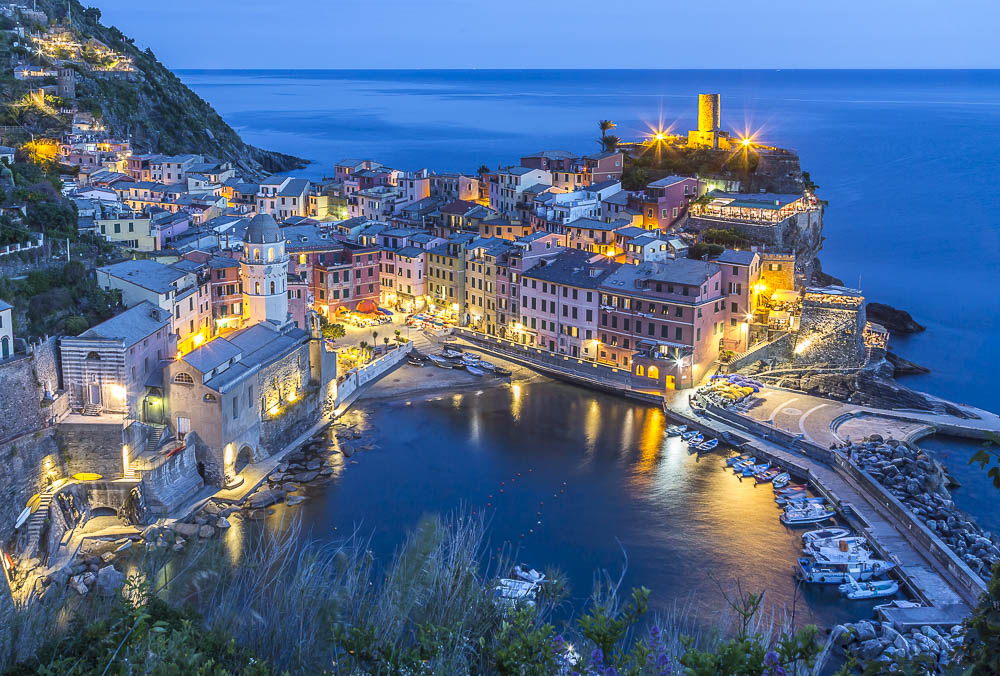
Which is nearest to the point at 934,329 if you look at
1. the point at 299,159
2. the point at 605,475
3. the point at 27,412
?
the point at 605,475

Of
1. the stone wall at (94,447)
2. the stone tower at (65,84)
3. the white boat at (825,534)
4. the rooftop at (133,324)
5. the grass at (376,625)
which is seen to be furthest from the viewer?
the stone tower at (65,84)

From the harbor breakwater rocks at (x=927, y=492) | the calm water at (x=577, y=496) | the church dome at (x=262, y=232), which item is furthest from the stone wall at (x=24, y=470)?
the harbor breakwater rocks at (x=927, y=492)

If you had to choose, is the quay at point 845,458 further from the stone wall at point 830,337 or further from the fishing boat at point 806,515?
the stone wall at point 830,337

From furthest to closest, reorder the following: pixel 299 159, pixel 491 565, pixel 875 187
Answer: pixel 299 159, pixel 875 187, pixel 491 565

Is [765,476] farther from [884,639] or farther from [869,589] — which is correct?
[884,639]

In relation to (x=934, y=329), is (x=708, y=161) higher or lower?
higher

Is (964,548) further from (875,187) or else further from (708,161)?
(875,187)
